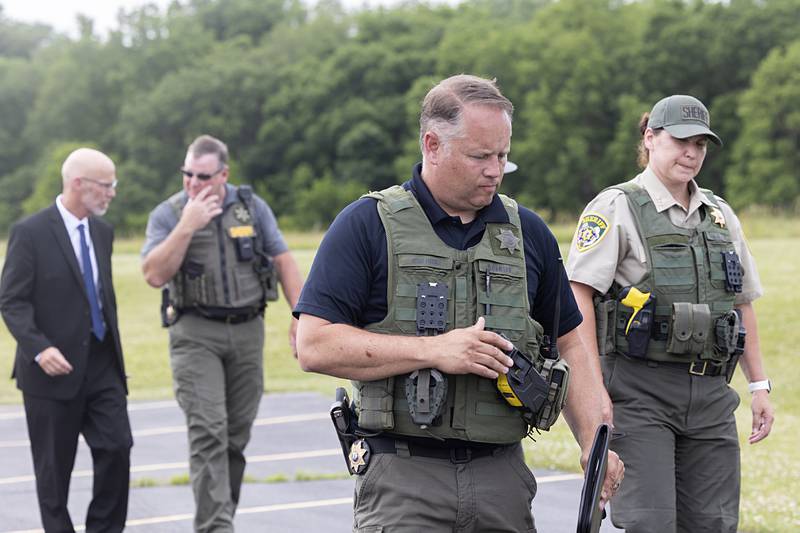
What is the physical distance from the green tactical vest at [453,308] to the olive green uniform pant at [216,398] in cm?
361

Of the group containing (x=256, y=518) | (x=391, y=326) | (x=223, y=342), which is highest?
(x=391, y=326)

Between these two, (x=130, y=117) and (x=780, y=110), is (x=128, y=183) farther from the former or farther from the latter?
(x=780, y=110)

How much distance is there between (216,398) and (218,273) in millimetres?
786

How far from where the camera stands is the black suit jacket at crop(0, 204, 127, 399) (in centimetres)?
704

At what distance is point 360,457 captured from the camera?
3918 millimetres

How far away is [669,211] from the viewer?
Answer: 5.41 meters

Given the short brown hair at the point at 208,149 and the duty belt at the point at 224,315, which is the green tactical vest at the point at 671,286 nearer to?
the duty belt at the point at 224,315

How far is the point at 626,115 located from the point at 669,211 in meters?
63.2

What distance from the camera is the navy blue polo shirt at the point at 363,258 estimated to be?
12.5 ft

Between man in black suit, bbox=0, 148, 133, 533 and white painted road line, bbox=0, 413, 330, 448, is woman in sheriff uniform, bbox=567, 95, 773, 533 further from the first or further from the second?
white painted road line, bbox=0, 413, 330, 448

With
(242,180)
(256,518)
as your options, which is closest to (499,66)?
(242,180)

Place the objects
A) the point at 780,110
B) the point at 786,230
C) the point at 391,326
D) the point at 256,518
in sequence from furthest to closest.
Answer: the point at 780,110
the point at 786,230
the point at 256,518
the point at 391,326

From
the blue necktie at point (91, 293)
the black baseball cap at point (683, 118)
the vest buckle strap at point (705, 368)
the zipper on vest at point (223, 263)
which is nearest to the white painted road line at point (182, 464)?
the zipper on vest at point (223, 263)

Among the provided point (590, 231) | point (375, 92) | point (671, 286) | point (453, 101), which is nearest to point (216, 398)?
point (590, 231)
